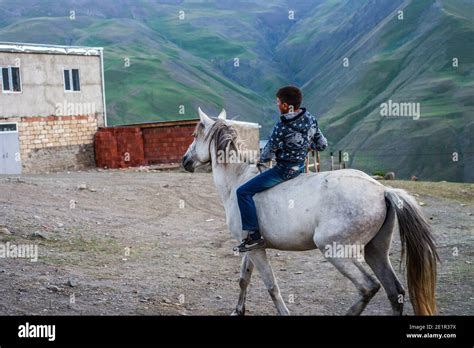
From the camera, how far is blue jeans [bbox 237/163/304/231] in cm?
623

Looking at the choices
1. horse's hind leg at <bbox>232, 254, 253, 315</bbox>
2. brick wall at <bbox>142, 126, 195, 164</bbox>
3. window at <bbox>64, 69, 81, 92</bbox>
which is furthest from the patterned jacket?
window at <bbox>64, 69, 81, 92</bbox>

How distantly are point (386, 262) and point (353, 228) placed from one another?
653 millimetres

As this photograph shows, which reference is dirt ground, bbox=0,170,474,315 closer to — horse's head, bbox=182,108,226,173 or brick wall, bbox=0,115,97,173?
horse's head, bbox=182,108,226,173

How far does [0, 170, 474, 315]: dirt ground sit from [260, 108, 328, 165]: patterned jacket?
199 centimetres

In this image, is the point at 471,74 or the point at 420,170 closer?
the point at 420,170

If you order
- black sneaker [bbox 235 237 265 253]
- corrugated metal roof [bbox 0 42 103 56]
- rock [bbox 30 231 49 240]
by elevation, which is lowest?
rock [bbox 30 231 49 240]

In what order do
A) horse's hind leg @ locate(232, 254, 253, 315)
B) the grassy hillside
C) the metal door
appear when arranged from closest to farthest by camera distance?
horse's hind leg @ locate(232, 254, 253, 315) < the metal door < the grassy hillside

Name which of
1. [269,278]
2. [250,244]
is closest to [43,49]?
[250,244]

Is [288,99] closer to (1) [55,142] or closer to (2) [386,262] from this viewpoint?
(2) [386,262]

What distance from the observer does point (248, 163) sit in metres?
6.88

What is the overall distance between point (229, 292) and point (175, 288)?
74cm

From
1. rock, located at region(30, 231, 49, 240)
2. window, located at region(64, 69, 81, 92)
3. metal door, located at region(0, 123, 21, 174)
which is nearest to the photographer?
rock, located at region(30, 231, 49, 240)
